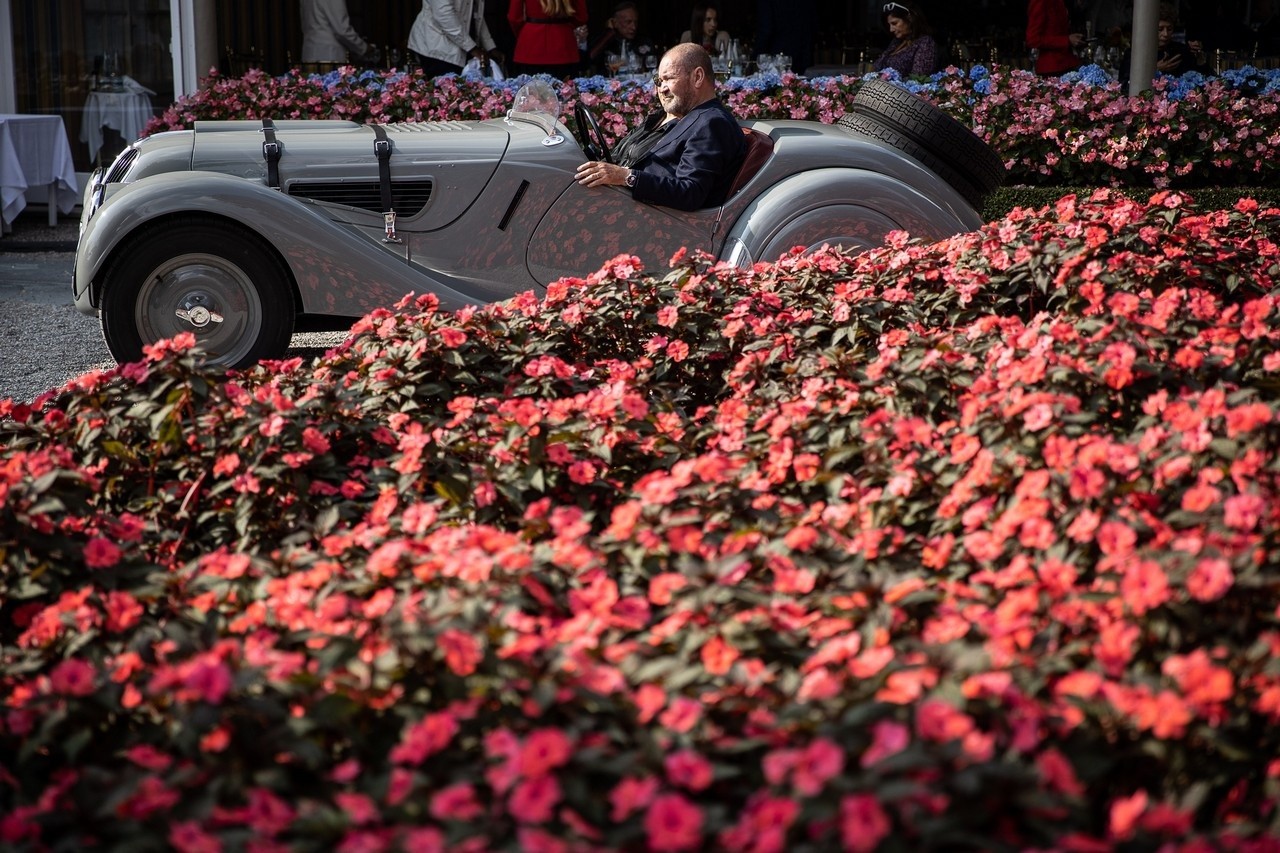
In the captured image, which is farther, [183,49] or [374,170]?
[183,49]

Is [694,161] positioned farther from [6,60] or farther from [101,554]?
[6,60]

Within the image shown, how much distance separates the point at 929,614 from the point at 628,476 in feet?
2.96

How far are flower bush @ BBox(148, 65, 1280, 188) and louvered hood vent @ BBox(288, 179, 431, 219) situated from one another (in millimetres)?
3646

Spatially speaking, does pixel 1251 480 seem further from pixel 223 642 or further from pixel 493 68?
pixel 493 68

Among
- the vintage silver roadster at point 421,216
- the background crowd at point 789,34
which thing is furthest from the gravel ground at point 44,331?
the background crowd at point 789,34

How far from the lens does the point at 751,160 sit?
550cm

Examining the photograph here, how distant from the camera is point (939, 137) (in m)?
5.69

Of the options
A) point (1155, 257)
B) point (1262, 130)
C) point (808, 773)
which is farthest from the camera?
point (1262, 130)

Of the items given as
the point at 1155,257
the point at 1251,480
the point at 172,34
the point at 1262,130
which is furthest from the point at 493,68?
the point at 1251,480

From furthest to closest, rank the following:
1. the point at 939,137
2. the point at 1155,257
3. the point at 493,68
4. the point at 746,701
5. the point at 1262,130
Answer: the point at 493,68 → the point at 1262,130 → the point at 939,137 → the point at 1155,257 → the point at 746,701

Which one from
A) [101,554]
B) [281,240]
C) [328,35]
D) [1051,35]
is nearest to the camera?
[101,554]

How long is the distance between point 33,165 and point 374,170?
6833 mm

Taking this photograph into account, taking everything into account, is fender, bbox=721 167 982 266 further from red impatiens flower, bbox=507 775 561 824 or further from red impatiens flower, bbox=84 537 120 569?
red impatiens flower, bbox=507 775 561 824

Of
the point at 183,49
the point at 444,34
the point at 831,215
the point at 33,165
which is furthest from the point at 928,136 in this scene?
the point at 183,49
